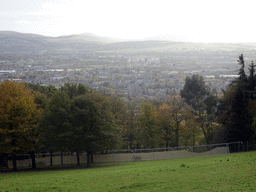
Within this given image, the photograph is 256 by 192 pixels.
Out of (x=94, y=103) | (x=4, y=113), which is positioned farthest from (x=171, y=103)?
(x=4, y=113)

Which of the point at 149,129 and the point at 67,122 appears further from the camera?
the point at 149,129

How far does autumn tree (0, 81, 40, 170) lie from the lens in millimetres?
38031

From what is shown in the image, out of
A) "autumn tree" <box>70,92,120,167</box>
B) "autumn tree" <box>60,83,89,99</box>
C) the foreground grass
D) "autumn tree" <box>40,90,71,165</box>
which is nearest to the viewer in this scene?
the foreground grass

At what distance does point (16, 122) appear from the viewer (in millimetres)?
38812

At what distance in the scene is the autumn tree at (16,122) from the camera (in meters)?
38.0

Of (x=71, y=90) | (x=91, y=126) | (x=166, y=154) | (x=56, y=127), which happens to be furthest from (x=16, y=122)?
(x=166, y=154)

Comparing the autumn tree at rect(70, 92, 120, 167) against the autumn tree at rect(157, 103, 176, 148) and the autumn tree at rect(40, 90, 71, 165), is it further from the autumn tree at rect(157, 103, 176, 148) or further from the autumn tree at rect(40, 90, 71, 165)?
the autumn tree at rect(157, 103, 176, 148)

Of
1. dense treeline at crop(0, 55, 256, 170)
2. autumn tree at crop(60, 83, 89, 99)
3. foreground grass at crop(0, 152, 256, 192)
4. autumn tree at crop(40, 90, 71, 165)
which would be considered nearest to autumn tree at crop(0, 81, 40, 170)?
dense treeline at crop(0, 55, 256, 170)

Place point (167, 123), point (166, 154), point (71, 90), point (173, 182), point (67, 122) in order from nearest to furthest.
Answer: point (173, 182)
point (67, 122)
point (166, 154)
point (71, 90)
point (167, 123)

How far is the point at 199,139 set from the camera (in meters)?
65.8

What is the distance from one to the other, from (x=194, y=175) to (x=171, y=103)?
39932 millimetres

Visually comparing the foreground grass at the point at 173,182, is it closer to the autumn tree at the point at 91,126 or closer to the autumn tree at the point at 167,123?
the autumn tree at the point at 91,126

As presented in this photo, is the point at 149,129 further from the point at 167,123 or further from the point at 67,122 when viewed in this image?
the point at 67,122

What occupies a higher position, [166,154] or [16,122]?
[16,122]
